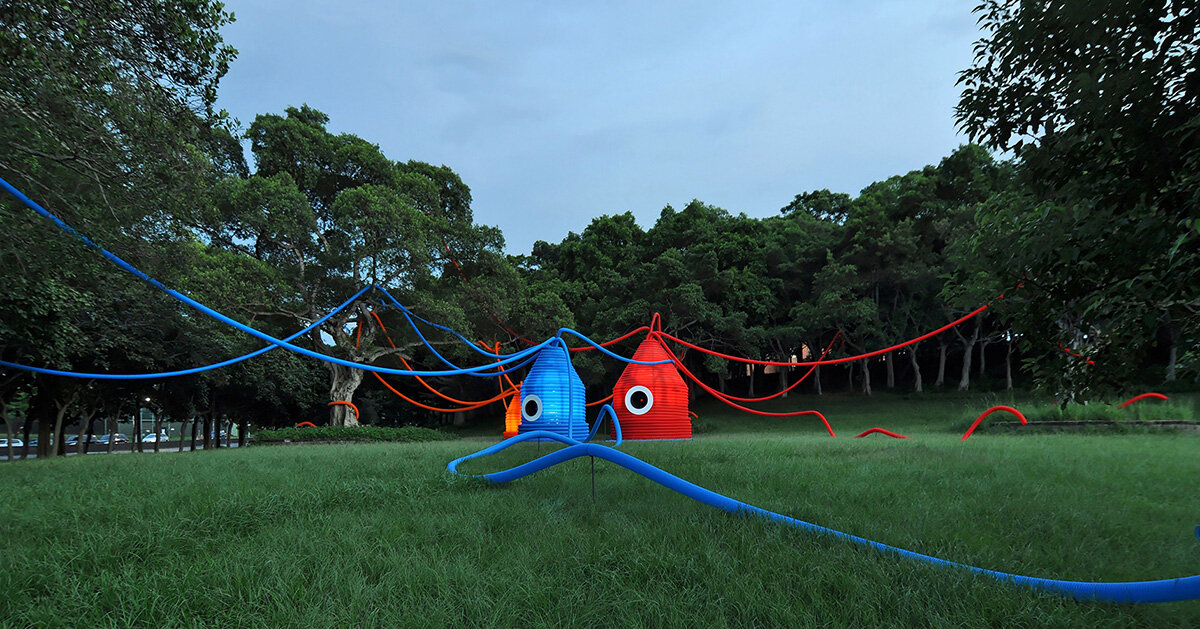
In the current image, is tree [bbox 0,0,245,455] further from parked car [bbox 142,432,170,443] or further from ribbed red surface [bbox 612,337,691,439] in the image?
parked car [bbox 142,432,170,443]

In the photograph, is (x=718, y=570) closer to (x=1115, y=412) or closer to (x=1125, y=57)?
(x=1125, y=57)

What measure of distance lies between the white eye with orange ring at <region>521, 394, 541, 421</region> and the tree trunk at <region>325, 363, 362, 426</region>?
26.9 feet

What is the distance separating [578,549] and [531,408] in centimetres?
1183

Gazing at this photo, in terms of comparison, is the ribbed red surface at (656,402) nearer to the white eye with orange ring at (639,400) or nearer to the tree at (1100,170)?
the white eye with orange ring at (639,400)

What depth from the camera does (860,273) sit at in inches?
1001

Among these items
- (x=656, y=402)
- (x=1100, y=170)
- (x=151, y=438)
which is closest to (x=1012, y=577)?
(x=1100, y=170)

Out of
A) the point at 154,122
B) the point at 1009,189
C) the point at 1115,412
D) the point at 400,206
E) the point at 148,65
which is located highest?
the point at 400,206

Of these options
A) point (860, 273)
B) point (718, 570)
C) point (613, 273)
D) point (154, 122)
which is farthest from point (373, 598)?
point (860, 273)

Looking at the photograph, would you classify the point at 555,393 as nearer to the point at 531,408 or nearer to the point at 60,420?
the point at 531,408

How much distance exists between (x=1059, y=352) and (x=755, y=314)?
984 inches

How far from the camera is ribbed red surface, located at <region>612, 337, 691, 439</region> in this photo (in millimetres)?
14492

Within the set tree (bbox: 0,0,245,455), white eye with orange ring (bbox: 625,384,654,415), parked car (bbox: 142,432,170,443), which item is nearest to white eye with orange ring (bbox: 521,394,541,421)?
white eye with orange ring (bbox: 625,384,654,415)

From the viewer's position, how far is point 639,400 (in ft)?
48.2

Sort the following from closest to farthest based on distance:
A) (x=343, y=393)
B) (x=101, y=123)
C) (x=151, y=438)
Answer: (x=101, y=123)
(x=343, y=393)
(x=151, y=438)
